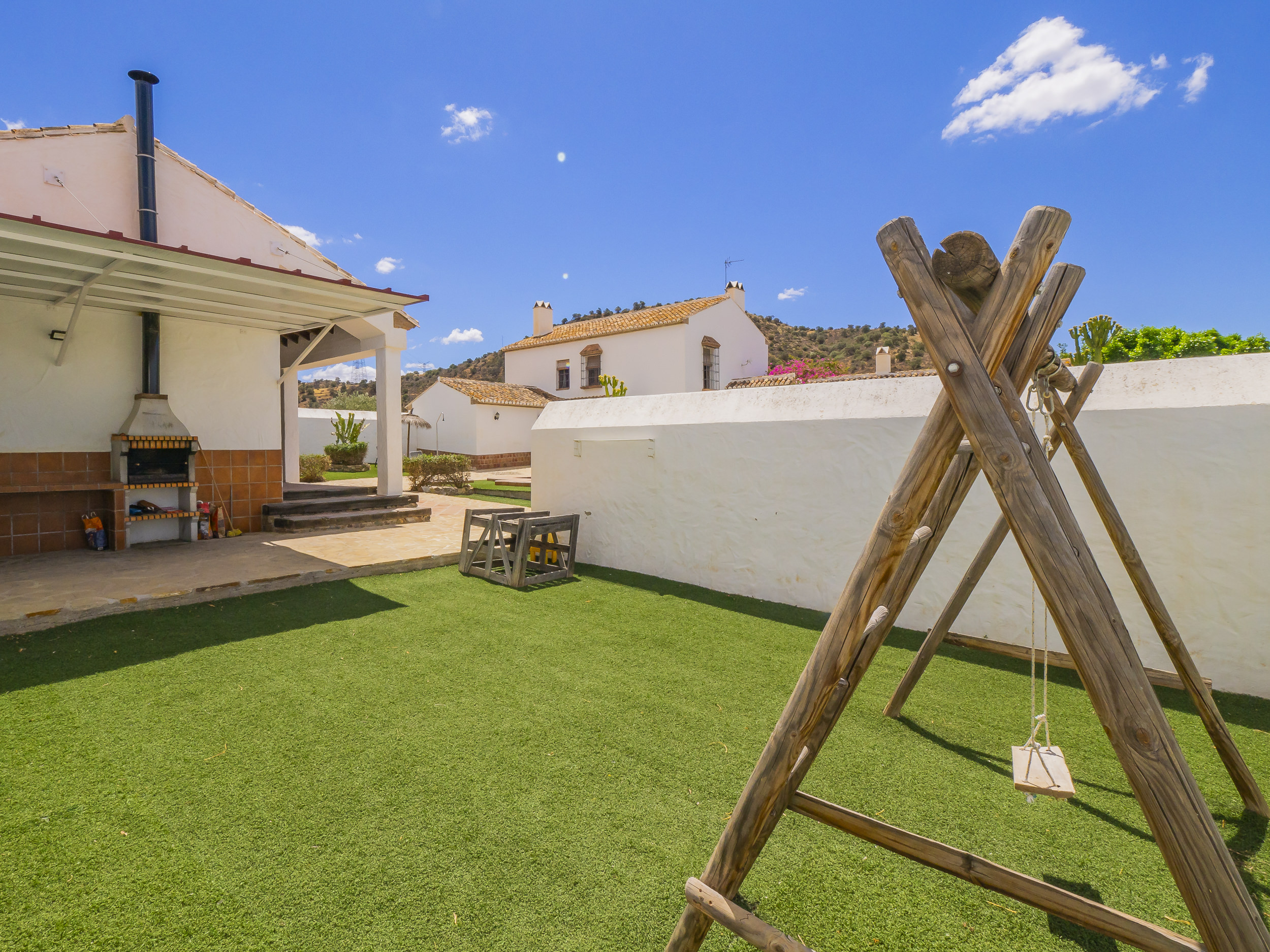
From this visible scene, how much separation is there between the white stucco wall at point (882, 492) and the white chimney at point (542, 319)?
74.0ft

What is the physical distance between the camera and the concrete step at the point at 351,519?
28.0ft

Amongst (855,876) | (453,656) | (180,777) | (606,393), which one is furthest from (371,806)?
(606,393)

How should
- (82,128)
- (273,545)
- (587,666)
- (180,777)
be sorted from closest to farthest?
(180,777)
(587,666)
(82,128)
(273,545)

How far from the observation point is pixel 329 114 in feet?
31.4

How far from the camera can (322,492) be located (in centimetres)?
985

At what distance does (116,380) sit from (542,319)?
2281cm

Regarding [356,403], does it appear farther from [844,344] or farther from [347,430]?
[844,344]

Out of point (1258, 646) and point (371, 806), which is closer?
point (371, 806)

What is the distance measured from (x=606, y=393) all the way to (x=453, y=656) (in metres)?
21.1

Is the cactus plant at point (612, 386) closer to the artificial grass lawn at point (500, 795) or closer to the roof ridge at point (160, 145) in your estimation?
the roof ridge at point (160, 145)

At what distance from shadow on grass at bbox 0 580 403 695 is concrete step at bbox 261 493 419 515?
3479mm

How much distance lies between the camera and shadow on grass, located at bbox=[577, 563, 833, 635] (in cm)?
512

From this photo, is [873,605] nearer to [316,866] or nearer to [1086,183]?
[316,866]

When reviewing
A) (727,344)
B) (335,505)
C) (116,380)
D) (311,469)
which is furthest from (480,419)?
(116,380)
